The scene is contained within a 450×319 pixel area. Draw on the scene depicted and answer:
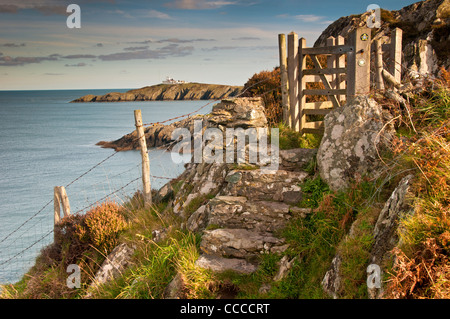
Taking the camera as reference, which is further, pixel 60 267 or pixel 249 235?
pixel 60 267

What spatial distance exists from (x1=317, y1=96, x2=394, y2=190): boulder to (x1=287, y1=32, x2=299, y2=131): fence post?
3144mm

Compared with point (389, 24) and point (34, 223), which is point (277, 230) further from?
point (389, 24)

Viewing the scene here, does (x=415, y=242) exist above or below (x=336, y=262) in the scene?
above

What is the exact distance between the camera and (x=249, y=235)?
702 centimetres

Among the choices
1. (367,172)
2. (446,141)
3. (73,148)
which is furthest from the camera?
(73,148)

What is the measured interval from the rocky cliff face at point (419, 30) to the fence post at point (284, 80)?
287 inches

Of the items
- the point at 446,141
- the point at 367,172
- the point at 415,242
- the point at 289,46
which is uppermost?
the point at 289,46

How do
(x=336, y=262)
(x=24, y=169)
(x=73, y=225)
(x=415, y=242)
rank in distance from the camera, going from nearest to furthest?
(x=415, y=242), (x=336, y=262), (x=73, y=225), (x=24, y=169)

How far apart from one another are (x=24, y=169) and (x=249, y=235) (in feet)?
107

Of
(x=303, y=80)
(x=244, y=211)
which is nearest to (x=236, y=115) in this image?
(x=303, y=80)

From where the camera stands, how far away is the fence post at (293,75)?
10.0 metres

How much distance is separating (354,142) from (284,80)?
406 cm
